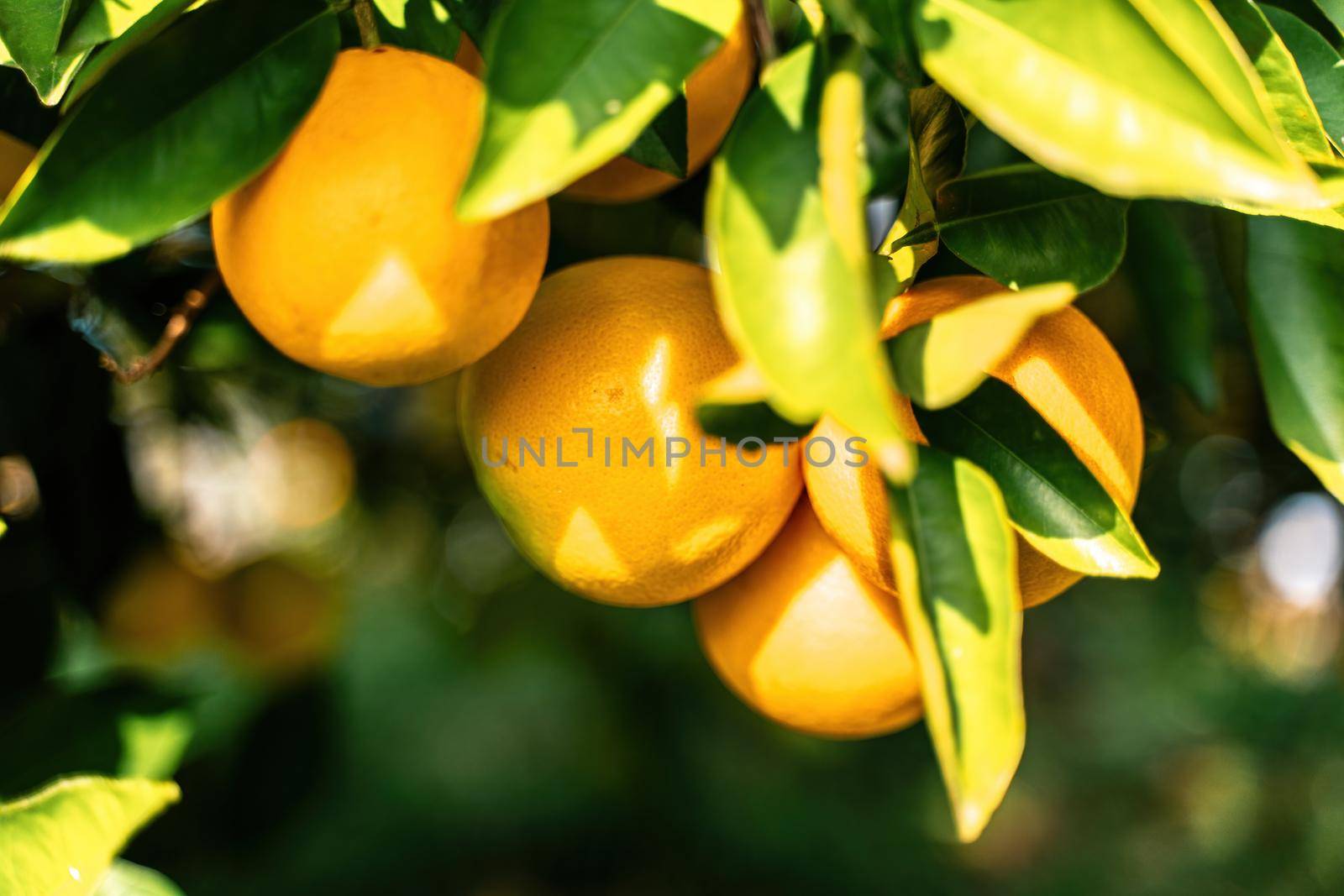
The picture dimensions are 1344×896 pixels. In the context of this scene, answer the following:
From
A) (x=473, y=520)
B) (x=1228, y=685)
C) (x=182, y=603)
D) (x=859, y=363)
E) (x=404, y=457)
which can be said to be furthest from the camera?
(x=1228, y=685)

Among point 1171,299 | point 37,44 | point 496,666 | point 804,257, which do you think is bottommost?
point 496,666

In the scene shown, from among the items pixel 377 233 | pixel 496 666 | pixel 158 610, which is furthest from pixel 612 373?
pixel 496 666

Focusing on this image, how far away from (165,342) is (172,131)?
23 centimetres

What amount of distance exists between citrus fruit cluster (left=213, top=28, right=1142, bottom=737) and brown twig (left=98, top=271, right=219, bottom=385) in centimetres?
18

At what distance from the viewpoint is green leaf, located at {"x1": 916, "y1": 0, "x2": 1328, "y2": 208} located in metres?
0.37

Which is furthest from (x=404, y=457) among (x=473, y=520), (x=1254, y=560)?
(x=1254, y=560)

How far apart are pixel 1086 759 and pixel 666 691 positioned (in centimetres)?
108

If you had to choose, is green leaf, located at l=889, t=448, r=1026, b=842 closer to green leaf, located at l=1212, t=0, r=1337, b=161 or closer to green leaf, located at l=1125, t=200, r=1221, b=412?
green leaf, located at l=1212, t=0, r=1337, b=161

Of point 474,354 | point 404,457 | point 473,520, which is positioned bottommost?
point 473,520

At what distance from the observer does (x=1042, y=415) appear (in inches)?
21.4

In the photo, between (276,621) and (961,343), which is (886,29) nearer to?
(961,343)

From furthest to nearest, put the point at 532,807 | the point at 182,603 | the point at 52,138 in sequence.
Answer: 1. the point at 532,807
2. the point at 182,603
3. the point at 52,138

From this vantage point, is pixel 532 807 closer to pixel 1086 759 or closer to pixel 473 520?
pixel 473 520

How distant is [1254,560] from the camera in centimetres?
210
